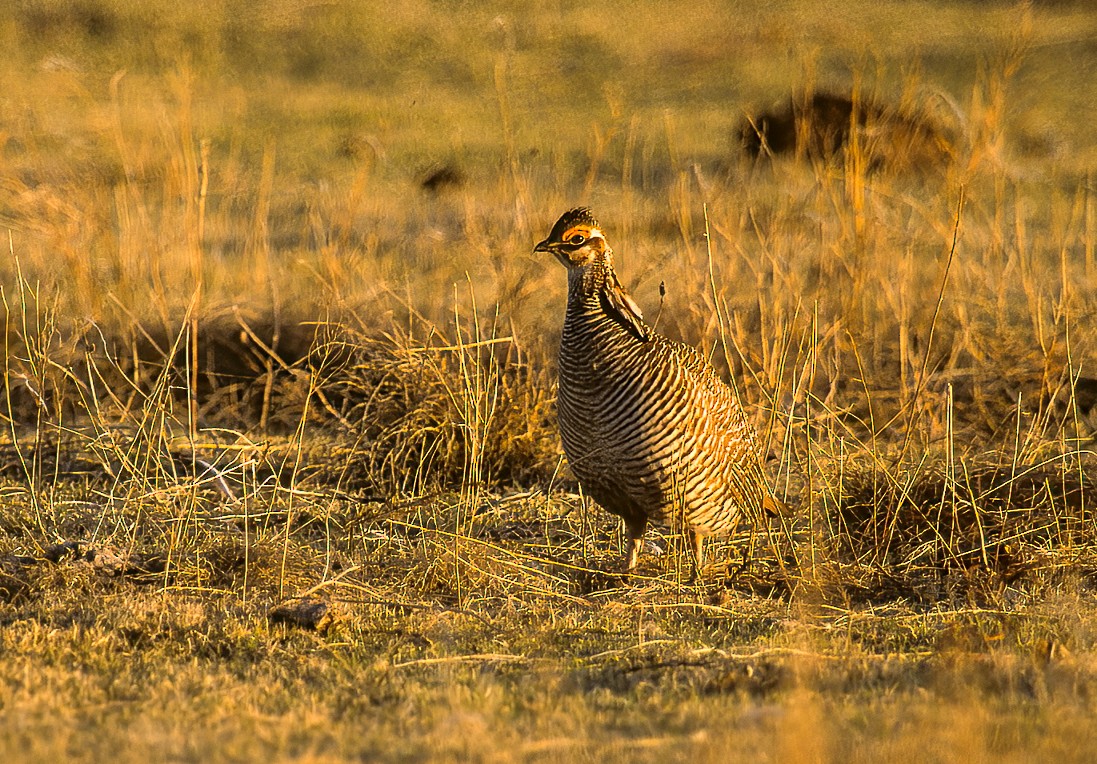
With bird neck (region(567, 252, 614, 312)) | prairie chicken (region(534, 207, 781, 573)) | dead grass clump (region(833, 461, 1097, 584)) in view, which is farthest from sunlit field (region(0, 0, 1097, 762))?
bird neck (region(567, 252, 614, 312))

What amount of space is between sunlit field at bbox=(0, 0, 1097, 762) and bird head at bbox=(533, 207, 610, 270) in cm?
49

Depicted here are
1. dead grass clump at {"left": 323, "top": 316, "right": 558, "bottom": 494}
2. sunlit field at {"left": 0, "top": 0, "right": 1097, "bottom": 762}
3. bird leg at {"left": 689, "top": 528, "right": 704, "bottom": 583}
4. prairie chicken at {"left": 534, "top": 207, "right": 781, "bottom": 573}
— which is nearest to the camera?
sunlit field at {"left": 0, "top": 0, "right": 1097, "bottom": 762}

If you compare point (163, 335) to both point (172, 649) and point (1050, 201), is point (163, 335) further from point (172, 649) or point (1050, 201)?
point (1050, 201)

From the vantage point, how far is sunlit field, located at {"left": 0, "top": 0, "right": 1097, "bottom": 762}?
356 cm

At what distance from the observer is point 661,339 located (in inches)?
204

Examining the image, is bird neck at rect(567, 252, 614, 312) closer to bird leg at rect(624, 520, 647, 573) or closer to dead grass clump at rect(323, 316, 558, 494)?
bird leg at rect(624, 520, 647, 573)

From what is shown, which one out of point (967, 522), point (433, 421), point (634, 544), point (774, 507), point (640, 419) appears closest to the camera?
point (640, 419)

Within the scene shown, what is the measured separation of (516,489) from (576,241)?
70.4 inches

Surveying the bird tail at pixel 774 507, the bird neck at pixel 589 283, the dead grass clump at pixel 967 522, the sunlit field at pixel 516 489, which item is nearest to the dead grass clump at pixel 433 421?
the sunlit field at pixel 516 489

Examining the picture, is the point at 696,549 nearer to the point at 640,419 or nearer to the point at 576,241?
the point at 640,419

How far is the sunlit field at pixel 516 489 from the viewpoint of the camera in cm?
356

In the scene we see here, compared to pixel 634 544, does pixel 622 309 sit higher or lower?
higher

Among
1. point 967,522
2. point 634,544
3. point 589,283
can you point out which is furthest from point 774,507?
point 589,283

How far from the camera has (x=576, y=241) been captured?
→ 527 centimetres
